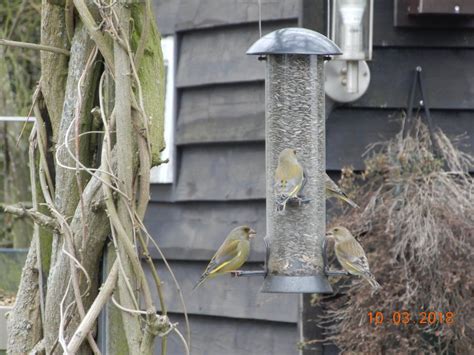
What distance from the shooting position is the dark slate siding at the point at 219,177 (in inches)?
214

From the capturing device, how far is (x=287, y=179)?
383 centimetres

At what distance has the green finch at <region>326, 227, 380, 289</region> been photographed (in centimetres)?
407

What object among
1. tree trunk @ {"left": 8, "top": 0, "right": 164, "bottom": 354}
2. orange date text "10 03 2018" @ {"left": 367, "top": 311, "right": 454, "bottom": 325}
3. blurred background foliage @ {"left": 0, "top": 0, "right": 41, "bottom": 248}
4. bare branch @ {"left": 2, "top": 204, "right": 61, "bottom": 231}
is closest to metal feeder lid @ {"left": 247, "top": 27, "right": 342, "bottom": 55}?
tree trunk @ {"left": 8, "top": 0, "right": 164, "bottom": 354}

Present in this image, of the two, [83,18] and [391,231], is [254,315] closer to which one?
[391,231]

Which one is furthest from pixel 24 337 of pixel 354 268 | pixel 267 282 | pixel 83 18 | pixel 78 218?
pixel 354 268

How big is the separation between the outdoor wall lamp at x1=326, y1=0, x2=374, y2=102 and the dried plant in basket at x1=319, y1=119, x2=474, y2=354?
0.37 metres

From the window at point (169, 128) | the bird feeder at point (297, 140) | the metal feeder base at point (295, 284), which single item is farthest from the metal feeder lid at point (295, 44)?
the window at point (169, 128)

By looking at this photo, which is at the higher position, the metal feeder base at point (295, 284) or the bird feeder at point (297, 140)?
the bird feeder at point (297, 140)

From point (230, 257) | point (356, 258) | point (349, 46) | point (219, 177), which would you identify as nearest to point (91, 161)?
point (230, 257)

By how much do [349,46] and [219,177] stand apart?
3.39 feet

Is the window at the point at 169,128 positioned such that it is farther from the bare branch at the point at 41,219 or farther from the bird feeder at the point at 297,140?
the bare branch at the point at 41,219

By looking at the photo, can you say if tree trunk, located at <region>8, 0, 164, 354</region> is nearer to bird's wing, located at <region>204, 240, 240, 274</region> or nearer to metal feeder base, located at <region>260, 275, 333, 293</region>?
metal feeder base, located at <region>260, 275, 333, 293</region>

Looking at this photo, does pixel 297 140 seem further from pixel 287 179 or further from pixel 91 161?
pixel 91 161

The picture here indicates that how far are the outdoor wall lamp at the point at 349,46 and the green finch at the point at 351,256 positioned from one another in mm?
1041
